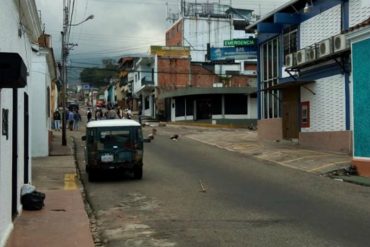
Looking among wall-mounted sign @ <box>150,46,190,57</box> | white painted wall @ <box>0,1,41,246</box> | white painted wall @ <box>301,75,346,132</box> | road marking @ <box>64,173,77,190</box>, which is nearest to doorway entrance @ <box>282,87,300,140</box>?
white painted wall @ <box>301,75,346,132</box>

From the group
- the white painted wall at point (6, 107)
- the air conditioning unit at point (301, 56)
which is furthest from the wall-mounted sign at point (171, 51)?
the white painted wall at point (6, 107)

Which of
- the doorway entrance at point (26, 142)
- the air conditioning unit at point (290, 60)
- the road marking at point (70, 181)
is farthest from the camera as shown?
the air conditioning unit at point (290, 60)

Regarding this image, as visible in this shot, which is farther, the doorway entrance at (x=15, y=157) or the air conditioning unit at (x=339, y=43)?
the air conditioning unit at (x=339, y=43)

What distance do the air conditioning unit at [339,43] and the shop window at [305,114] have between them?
5.27 meters

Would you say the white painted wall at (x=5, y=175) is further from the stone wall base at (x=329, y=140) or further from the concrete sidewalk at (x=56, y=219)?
the stone wall base at (x=329, y=140)

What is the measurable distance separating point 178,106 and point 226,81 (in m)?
7.44

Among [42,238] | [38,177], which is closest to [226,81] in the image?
[38,177]

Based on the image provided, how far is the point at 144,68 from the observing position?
73.0 meters

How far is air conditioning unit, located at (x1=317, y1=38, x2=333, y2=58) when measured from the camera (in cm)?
2384

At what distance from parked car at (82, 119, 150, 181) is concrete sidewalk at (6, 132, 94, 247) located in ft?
3.06

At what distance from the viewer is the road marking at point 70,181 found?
16.6 meters

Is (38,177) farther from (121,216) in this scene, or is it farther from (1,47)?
(1,47)

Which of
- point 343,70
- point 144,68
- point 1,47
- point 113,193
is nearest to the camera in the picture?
point 1,47

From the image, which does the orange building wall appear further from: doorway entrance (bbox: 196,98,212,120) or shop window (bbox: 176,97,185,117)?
doorway entrance (bbox: 196,98,212,120)
